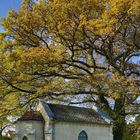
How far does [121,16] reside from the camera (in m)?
25.0

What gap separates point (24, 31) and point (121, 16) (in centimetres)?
732

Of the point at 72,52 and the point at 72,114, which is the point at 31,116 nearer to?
the point at 72,114

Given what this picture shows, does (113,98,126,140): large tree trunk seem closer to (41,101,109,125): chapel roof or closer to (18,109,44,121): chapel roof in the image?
(41,101,109,125): chapel roof

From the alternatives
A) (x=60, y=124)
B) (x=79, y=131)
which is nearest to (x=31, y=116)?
(x=60, y=124)

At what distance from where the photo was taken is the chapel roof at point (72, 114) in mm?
31586

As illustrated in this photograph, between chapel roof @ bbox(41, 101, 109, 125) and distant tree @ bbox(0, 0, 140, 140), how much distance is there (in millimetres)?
1390

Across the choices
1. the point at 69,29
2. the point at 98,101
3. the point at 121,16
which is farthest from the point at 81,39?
the point at 98,101

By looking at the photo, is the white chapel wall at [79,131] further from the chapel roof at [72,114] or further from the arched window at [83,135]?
the chapel roof at [72,114]

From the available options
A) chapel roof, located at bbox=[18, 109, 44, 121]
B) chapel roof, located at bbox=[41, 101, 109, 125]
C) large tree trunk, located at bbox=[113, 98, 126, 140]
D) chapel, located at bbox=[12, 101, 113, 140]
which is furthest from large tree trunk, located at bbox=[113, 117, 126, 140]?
chapel roof, located at bbox=[18, 109, 44, 121]

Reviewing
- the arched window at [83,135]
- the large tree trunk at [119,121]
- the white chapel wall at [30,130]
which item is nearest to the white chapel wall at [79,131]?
the arched window at [83,135]

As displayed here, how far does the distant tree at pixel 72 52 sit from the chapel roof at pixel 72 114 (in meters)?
1.39

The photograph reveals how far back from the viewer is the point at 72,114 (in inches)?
1298

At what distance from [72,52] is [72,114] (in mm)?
7069

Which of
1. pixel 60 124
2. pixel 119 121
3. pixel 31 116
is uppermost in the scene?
pixel 31 116
